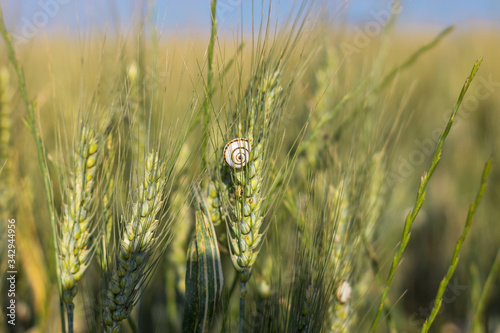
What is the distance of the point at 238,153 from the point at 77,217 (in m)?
0.24

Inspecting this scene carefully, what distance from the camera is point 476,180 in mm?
1585

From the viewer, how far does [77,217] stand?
Answer: 0.55 meters

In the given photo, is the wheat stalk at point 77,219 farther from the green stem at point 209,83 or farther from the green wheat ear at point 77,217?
the green stem at point 209,83

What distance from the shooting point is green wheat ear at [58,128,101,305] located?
0.54m

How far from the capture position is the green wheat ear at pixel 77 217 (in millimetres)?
542

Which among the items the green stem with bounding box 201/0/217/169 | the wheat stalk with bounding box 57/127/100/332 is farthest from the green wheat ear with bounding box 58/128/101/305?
the green stem with bounding box 201/0/217/169

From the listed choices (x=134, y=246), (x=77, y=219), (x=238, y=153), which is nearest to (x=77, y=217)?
(x=77, y=219)

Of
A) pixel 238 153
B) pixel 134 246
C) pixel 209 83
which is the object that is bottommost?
pixel 134 246

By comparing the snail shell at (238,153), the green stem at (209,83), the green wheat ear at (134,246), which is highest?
the green stem at (209,83)

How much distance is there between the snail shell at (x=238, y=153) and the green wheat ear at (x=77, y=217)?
0.68ft

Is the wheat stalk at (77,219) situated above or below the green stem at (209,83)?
below

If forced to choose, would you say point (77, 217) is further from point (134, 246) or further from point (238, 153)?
point (238, 153)

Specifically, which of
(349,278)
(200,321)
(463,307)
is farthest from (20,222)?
(463,307)

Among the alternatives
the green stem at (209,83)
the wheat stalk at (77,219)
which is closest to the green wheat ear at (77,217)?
the wheat stalk at (77,219)
